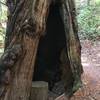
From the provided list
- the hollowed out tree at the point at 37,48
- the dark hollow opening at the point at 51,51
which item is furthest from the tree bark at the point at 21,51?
the dark hollow opening at the point at 51,51

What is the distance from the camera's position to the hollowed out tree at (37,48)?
412 cm

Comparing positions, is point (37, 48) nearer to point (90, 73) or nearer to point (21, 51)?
point (21, 51)

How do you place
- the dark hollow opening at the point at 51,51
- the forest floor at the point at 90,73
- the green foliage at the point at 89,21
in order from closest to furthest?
the dark hollow opening at the point at 51,51 < the forest floor at the point at 90,73 < the green foliage at the point at 89,21

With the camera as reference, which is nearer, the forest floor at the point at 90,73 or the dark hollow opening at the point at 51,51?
the dark hollow opening at the point at 51,51

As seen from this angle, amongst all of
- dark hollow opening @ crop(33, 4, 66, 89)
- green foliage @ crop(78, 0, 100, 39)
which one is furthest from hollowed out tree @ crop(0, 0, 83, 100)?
green foliage @ crop(78, 0, 100, 39)

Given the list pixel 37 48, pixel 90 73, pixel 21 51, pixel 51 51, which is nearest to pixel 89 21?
pixel 90 73

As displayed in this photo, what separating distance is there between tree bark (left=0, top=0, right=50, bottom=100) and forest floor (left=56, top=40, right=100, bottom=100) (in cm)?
125

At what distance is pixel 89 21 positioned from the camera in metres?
12.9

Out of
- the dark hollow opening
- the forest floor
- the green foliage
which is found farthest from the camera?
the green foliage

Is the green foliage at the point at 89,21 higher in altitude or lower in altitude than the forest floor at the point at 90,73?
higher

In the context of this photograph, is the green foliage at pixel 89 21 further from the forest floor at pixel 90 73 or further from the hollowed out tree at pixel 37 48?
the hollowed out tree at pixel 37 48

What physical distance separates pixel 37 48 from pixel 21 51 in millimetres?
679

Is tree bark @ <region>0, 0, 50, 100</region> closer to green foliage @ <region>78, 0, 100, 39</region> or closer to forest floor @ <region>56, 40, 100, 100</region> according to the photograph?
forest floor @ <region>56, 40, 100, 100</region>

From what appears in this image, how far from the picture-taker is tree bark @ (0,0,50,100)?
408 cm
